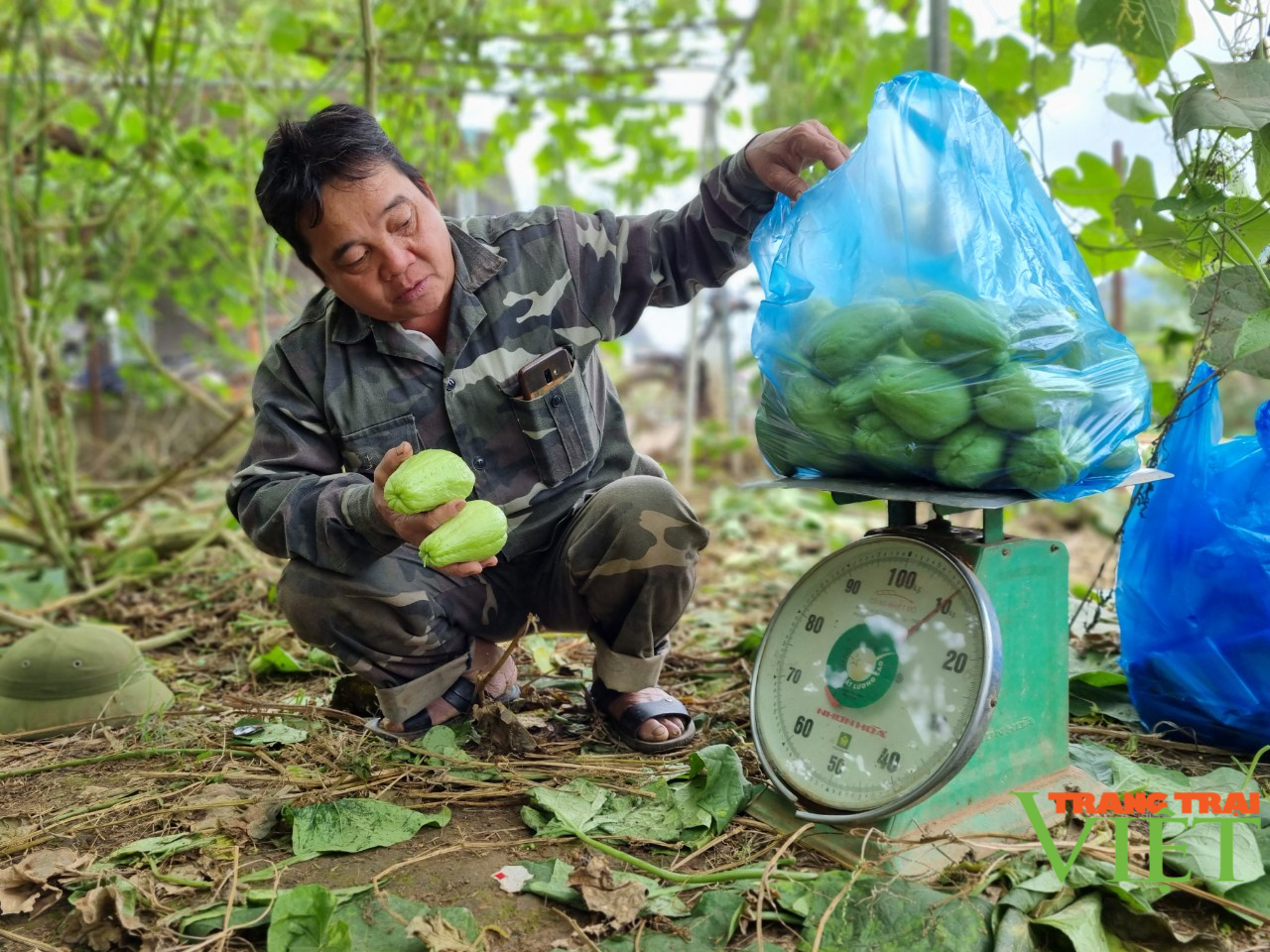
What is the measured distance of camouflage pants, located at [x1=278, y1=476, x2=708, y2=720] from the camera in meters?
2.16

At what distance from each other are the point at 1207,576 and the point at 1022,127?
1.28 metres

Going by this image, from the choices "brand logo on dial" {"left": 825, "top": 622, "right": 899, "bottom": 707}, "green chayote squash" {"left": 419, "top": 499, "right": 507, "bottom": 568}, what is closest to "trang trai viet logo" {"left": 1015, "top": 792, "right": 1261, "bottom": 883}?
"brand logo on dial" {"left": 825, "top": 622, "right": 899, "bottom": 707}

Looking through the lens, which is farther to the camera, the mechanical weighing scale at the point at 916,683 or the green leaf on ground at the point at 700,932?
the mechanical weighing scale at the point at 916,683

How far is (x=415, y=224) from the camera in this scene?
6.87ft

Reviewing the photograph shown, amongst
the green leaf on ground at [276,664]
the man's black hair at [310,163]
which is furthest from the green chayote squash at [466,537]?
the green leaf on ground at [276,664]

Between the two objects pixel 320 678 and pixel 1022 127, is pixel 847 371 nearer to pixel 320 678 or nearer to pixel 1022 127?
pixel 1022 127

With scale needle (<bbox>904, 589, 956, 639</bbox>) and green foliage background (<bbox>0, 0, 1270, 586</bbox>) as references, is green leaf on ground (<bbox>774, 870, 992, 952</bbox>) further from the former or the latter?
green foliage background (<bbox>0, 0, 1270, 586</bbox>)

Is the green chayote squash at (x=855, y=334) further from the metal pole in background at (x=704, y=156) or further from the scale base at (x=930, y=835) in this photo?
the metal pole in background at (x=704, y=156)

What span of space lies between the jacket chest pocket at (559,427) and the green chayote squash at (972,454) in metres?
0.88

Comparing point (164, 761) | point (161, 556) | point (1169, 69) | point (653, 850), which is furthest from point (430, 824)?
point (161, 556)

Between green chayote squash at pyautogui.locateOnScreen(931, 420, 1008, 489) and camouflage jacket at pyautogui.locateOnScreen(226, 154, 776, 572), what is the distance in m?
0.74

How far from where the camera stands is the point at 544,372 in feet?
7.30

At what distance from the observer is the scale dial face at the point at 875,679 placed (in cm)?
160

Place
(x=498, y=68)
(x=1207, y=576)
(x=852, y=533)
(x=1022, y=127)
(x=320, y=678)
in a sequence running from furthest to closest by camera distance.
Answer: (x=852, y=533) < (x=498, y=68) < (x=320, y=678) < (x=1022, y=127) < (x=1207, y=576)
